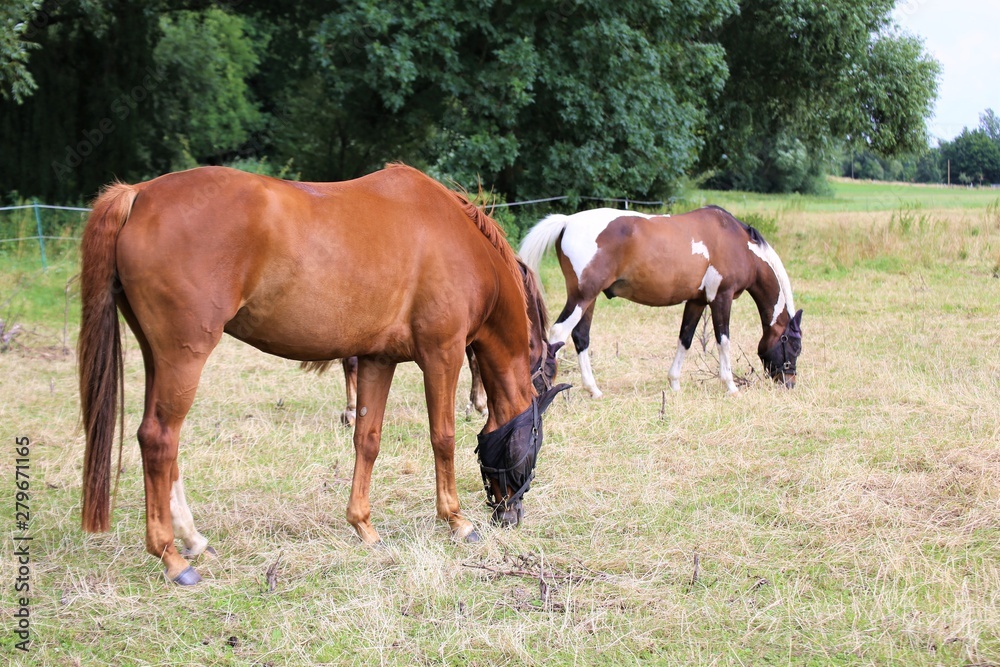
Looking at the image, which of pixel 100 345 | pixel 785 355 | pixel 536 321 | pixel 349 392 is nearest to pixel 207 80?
pixel 349 392

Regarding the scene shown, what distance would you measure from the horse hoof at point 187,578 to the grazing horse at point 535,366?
1.31 meters

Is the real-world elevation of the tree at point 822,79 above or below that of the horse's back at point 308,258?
above

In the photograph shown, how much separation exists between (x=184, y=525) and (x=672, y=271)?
4859mm

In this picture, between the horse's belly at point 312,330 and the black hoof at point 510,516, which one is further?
the black hoof at point 510,516

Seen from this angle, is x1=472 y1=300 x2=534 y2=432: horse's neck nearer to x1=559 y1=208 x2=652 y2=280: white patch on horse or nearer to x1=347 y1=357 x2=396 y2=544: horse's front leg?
x1=347 y1=357 x2=396 y2=544: horse's front leg

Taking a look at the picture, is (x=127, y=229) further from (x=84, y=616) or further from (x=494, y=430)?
(x=494, y=430)

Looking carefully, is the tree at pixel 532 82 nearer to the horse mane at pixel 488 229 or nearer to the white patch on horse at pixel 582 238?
the white patch on horse at pixel 582 238

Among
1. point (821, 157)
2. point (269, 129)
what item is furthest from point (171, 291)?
point (269, 129)

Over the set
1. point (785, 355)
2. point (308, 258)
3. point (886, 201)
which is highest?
point (886, 201)

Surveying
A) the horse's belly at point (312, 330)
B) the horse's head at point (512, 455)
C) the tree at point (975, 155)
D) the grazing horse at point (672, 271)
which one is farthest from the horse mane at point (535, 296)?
the tree at point (975, 155)

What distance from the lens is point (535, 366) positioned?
488cm

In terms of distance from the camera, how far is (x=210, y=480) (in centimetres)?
489

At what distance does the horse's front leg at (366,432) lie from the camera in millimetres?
4098

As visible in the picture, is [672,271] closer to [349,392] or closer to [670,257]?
[670,257]
